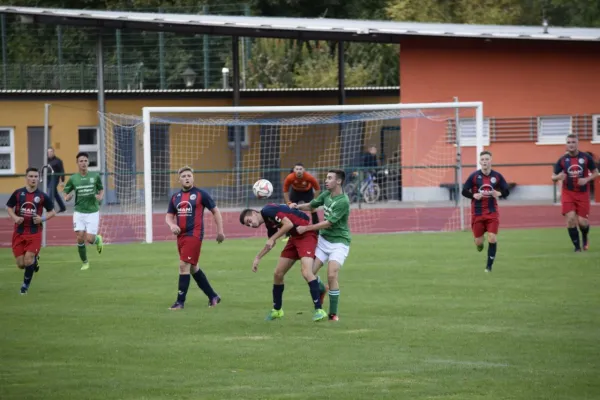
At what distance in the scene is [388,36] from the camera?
38312 millimetres

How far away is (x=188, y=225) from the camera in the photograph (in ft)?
51.0

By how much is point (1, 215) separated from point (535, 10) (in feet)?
116

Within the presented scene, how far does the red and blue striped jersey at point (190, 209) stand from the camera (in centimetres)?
1553

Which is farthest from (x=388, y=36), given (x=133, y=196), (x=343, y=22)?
(x=133, y=196)

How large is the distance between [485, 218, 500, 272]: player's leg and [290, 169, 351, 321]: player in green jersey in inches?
214

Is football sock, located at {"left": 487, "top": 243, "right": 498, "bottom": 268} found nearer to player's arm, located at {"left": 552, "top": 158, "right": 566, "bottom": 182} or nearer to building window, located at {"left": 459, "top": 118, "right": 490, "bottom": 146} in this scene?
player's arm, located at {"left": 552, "top": 158, "right": 566, "bottom": 182}

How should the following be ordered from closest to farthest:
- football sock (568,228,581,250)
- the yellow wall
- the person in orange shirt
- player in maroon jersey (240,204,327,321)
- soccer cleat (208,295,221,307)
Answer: player in maroon jersey (240,204,327,321)
soccer cleat (208,295,221,307)
football sock (568,228,581,250)
the person in orange shirt
the yellow wall

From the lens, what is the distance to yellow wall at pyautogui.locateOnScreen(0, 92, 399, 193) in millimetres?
38188

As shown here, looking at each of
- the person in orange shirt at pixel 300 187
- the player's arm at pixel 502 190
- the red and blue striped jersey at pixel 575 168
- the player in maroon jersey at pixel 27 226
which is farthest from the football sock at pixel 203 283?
the person in orange shirt at pixel 300 187

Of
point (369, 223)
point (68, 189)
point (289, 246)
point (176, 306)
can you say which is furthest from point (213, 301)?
point (369, 223)

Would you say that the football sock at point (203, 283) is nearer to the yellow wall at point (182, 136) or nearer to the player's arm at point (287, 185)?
the player's arm at point (287, 185)

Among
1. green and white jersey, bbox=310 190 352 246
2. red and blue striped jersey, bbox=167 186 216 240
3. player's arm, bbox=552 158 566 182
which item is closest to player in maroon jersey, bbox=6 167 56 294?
red and blue striped jersey, bbox=167 186 216 240

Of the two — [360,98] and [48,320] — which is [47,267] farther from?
[360,98]

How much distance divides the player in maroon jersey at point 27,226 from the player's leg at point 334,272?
17.9 feet
